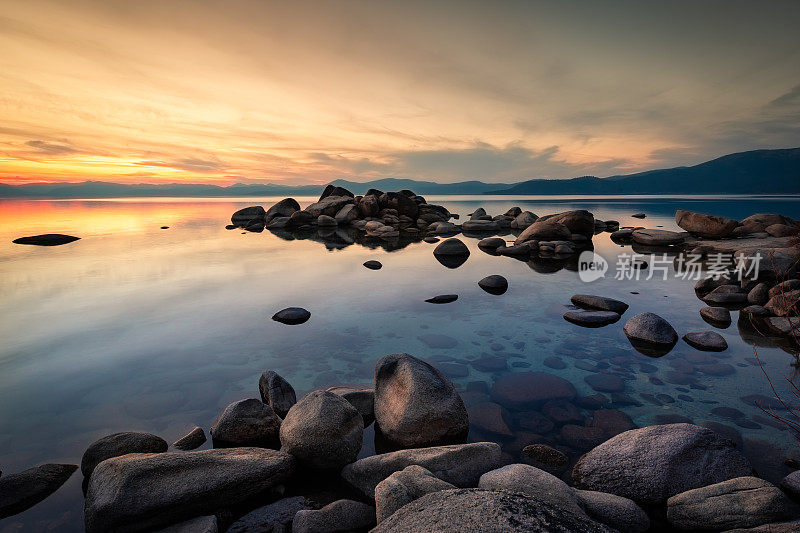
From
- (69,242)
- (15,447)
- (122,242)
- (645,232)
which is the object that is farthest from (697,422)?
(69,242)

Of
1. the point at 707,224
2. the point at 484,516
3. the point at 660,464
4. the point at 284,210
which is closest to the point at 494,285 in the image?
the point at 660,464

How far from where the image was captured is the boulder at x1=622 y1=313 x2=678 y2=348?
791cm

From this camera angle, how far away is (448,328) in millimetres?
9266

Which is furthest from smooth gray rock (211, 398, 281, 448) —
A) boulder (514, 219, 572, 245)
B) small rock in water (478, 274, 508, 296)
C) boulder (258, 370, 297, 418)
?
boulder (514, 219, 572, 245)

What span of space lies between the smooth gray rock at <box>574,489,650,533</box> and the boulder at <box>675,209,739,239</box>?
28718 mm

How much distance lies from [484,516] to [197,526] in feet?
8.94

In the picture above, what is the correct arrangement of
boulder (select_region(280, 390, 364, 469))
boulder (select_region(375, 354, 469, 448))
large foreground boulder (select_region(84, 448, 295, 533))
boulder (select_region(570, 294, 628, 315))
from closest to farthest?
large foreground boulder (select_region(84, 448, 295, 533)) < boulder (select_region(280, 390, 364, 469)) < boulder (select_region(375, 354, 469, 448)) < boulder (select_region(570, 294, 628, 315))

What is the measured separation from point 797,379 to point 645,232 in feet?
75.8

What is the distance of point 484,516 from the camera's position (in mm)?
2395

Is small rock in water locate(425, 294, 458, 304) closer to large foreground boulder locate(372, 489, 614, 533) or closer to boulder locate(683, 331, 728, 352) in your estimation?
boulder locate(683, 331, 728, 352)

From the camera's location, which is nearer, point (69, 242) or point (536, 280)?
point (536, 280)

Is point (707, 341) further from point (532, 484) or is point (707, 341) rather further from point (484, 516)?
point (484, 516)

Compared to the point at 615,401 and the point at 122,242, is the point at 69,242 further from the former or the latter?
the point at 615,401

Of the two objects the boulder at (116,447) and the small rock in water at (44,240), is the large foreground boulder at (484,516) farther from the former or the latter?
the small rock in water at (44,240)
